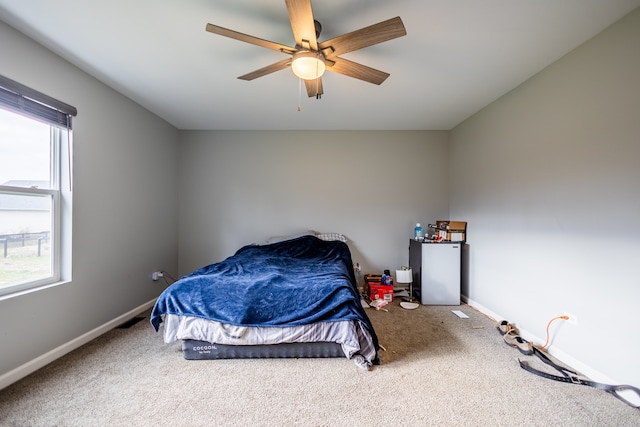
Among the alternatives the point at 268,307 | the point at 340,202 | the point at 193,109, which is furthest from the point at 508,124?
the point at 193,109

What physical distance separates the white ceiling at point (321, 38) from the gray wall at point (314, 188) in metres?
0.82

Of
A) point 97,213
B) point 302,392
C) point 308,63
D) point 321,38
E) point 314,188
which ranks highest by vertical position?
point 321,38

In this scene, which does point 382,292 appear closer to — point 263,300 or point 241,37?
point 263,300

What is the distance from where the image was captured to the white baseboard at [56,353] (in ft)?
5.41

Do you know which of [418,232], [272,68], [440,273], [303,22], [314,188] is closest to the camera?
[303,22]

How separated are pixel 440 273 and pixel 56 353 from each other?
3758 millimetres

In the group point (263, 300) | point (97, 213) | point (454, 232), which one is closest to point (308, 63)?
point (263, 300)

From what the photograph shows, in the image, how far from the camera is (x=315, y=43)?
4.91ft

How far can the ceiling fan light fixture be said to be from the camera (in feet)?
5.08

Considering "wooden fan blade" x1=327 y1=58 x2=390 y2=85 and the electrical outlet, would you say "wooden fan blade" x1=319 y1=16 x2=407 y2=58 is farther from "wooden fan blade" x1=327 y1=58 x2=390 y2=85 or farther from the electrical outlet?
the electrical outlet

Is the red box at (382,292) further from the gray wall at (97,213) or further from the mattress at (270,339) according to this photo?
the gray wall at (97,213)

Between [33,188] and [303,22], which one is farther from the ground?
[303,22]

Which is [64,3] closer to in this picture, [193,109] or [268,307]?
[193,109]

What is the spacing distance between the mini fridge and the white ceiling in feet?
5.55
